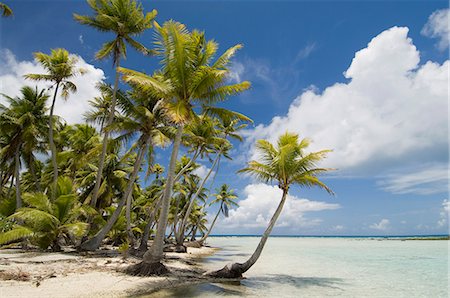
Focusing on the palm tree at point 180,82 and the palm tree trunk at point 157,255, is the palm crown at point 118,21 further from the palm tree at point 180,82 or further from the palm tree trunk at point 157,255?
the palm tree trunk at point 157,255

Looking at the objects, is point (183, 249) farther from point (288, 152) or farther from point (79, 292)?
point (79, 292)

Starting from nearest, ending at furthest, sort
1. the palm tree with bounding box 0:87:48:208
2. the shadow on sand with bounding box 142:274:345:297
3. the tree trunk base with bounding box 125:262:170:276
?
the shadow on sand with bounding box 142:274:345:297, the tree trunk base with bounding box 125:262:170:276, the palm tree with bounding box 0:87:48:208

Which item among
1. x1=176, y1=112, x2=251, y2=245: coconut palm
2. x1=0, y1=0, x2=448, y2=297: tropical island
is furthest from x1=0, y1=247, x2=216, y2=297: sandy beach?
x1=176, y1=112, x2=251, y2=245: coconut palm

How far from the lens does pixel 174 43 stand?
426 inches

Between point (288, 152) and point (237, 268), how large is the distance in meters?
5.20

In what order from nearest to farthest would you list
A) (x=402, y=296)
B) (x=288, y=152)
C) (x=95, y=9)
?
(x=402, y=296) → (x=288, y=152) → (x=95, y=9)

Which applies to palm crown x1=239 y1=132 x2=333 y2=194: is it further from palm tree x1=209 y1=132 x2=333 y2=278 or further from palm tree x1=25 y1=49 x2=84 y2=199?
palm tree x1=25 y1=49 x2=84 y2=199

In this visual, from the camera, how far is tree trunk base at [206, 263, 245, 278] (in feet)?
38.1

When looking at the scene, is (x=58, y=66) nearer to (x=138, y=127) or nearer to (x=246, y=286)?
(x=138, y=127)

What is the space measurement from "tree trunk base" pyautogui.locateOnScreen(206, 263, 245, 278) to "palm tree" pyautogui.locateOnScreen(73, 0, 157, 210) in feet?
28.2

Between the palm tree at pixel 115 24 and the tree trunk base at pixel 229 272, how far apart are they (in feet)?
28.2

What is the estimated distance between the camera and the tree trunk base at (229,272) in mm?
11625

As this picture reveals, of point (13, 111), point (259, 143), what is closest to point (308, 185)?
point (259, 143)

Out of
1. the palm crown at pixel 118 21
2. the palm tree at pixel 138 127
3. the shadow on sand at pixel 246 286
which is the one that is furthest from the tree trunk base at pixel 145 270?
the palm crown at pixel 118 21
